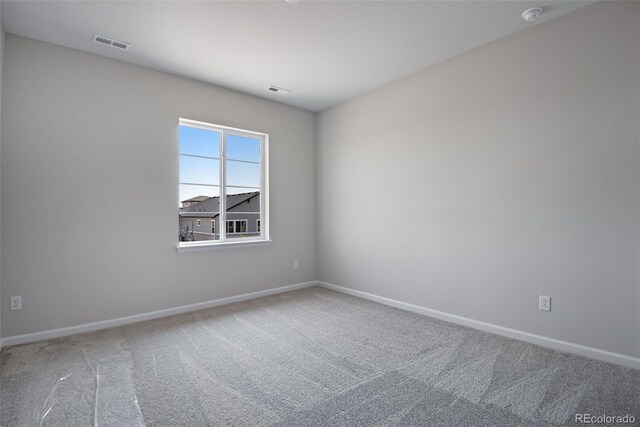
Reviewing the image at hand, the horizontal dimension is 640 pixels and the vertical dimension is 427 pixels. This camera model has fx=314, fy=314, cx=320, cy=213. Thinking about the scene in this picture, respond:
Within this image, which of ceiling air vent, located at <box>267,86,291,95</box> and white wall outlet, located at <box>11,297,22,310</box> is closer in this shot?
white wall outlet, located at <box>11,297,22,310</box>

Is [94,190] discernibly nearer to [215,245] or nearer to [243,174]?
[215,245]

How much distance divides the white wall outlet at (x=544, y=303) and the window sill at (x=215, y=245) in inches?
120

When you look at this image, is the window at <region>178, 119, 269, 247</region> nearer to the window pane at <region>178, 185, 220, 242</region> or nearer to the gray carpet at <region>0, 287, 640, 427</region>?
the window pane at <region>178, 185, 220, 242</region>

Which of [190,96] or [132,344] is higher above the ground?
[190,96]

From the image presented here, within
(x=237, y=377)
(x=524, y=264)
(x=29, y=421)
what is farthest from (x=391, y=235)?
(x=29, y=421)

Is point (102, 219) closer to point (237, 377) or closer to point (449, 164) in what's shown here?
point (237, 377)

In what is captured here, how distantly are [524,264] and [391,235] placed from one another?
1426 mm

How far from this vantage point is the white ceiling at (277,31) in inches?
94.1

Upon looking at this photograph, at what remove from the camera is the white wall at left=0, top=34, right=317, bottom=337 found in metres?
2.71

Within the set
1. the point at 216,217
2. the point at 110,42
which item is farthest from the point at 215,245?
the point at 110,42

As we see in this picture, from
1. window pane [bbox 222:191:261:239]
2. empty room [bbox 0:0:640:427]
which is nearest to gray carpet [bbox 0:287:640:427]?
empty room [bbox 0:0:640:427]

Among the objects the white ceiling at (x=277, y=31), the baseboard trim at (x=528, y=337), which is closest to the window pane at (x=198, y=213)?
the white ceiling at (x=277, y=31)

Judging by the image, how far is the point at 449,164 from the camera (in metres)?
3.24

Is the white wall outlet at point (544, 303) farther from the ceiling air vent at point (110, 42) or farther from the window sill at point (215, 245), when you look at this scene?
the ceiling air vent at point (110, 42)
